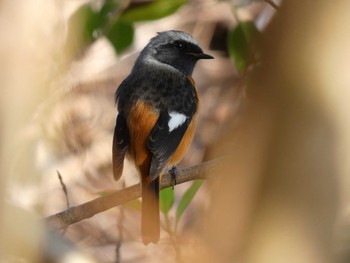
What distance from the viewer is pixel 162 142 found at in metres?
3.54

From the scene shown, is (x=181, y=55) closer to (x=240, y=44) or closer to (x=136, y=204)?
(x=240, y=44)

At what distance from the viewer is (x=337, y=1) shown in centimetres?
114

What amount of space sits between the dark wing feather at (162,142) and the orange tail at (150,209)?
0.04 m

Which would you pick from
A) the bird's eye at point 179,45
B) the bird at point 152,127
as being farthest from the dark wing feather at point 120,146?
the bird's eye at point 179,45

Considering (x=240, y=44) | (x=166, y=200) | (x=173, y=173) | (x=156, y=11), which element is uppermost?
(x=156, y=11)

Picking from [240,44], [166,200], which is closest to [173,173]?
[166,200]

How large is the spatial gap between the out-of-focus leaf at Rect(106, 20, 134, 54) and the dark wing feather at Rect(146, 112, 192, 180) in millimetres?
349

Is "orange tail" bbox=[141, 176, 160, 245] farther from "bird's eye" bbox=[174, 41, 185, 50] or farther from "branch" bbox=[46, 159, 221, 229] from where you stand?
"bird's eye" bbox=[174, 41, 185, 50]

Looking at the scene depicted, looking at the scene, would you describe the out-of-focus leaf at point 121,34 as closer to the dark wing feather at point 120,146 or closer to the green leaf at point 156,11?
the green leaf at point 156,11

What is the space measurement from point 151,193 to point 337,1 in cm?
220

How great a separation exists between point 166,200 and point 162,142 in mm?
284

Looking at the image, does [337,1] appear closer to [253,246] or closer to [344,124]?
[344,124]

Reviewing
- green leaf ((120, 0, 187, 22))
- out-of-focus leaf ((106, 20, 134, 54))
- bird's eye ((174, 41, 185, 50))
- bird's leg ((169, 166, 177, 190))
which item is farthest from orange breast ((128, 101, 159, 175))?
bird's eye ((174, 41, 185, 50))

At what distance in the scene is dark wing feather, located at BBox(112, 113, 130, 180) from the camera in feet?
11.5
